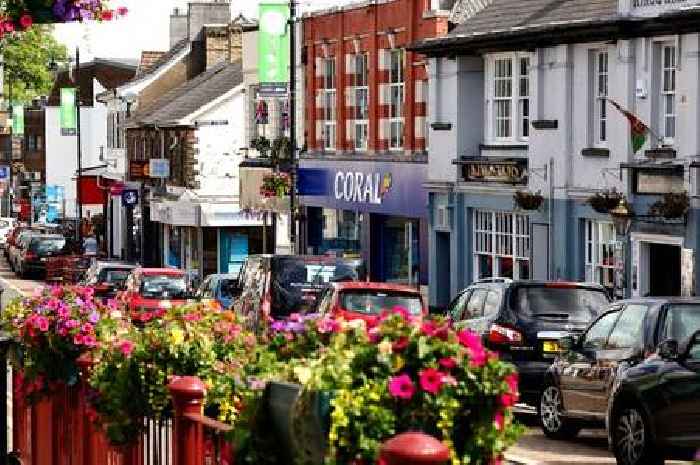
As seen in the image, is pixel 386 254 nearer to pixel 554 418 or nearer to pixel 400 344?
pixel 554 418

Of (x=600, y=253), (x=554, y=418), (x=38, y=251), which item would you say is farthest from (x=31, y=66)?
(x=554, y=418)

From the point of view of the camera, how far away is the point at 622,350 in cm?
1895

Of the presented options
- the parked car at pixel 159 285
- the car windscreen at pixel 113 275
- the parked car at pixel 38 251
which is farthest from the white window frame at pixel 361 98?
the parked car at pixel 38 251

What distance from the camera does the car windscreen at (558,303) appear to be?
23812 millimetres

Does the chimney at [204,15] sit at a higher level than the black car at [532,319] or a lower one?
higher

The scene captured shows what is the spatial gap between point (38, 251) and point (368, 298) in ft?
160

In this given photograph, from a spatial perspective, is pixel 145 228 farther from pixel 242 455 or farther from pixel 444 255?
pixel 242 455

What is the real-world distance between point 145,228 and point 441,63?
37.4 metres

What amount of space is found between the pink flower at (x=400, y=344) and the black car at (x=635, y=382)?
9.64m

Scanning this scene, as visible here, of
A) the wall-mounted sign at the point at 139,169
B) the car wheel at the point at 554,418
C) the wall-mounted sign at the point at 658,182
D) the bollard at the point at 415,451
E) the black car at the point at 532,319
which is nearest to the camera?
the bollard at the point at 415,451

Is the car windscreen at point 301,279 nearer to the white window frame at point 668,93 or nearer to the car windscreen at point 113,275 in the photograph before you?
the white window frame at point 668,93

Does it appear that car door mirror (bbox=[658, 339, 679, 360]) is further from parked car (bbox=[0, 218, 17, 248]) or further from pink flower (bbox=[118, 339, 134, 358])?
parked car (bbox=[0, 218, 17, 248])

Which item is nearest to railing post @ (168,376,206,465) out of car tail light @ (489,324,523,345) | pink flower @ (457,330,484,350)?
pink flower @ (457,330,484,350)

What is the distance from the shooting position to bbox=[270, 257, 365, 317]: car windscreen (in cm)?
2941
